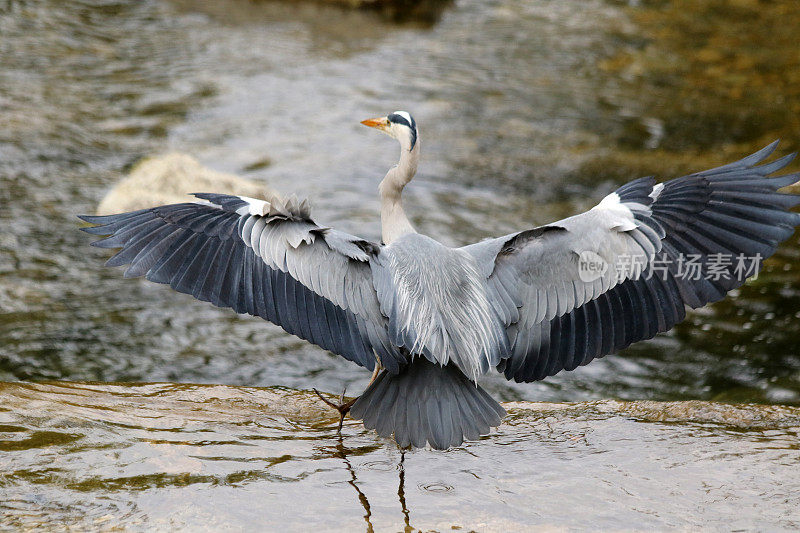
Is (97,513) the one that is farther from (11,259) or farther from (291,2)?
(291,2)

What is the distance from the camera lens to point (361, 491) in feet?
13.9

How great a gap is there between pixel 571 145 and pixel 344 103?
3.43m

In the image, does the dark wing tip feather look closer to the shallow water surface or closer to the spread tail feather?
the spread tail feather

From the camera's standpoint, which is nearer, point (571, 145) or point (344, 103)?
point (571, 145)

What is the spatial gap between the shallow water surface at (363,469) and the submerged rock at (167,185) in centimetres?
386

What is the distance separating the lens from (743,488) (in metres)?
4.39

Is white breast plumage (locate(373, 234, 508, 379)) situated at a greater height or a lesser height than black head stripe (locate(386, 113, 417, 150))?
lesser

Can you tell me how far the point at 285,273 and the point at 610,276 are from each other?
1731 millimetres

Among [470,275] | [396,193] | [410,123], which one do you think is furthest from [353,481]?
[410,123]

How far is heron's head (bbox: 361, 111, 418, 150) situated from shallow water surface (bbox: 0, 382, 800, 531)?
6.07 ft

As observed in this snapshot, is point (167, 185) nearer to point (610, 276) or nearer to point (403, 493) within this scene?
point (610, 276)

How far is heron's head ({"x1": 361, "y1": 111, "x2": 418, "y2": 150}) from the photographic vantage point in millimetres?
5848

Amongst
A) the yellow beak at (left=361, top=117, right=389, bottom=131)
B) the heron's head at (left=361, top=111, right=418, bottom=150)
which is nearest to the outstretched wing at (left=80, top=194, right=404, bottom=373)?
the heron's head at (left=361, top=111, right=418, bottom=150)

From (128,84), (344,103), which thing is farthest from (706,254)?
(128,84)
